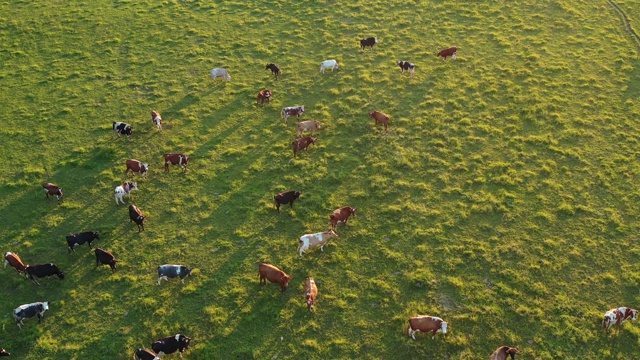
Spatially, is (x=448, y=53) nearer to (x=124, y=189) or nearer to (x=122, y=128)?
(x=122, y=128)

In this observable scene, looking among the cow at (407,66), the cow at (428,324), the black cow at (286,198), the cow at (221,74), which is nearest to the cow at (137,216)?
the black cow at (286,198)

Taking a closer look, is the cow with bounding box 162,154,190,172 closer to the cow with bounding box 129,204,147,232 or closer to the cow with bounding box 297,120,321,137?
the cow with bounding box 129,204,147,232

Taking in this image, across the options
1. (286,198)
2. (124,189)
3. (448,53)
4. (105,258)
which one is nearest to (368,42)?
(448,53)

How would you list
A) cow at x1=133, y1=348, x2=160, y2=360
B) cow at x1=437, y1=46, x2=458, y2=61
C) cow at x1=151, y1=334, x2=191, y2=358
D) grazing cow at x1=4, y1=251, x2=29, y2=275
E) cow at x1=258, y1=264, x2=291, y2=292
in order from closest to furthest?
cow at x1=133, y1=348, x2=160, y2=360 < cow at x1=151, y1=334, x2=191, y2=358 < cow at x1=258, y1=264, x2=291, y2=292 < grazing cow at x1=4, y1=251, x2=29, y2=275 < cow at x1=437, y1=46, x2=458, y2=61

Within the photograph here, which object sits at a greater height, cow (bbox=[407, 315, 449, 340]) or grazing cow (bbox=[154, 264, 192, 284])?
grazing cow (bbox=[154, 264, 192, 284])

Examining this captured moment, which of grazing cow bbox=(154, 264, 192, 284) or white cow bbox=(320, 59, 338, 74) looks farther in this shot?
white cow bbox=(320, 59, 338, 74)

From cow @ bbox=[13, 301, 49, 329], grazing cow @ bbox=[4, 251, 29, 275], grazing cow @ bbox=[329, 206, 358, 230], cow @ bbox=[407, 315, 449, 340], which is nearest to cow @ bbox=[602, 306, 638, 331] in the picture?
cow @ bbox=[407, 315, 449, 340]

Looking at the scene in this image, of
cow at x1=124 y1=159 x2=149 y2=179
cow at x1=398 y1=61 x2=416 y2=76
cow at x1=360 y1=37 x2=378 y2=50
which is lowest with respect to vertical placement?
cow at x1=124 y1=159 x2=149 y2=179

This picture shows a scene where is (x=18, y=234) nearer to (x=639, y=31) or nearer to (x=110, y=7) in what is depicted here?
(x=110, y=7)
